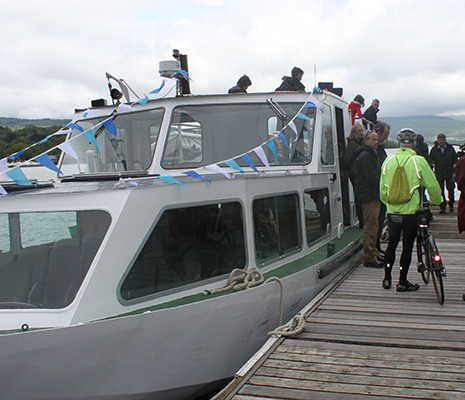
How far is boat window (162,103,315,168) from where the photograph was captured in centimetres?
574

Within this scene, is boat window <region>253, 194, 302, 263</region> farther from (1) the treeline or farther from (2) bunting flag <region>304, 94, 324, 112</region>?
(1) the treeline

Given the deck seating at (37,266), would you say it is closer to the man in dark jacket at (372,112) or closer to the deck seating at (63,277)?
the deck seating at (63,277)

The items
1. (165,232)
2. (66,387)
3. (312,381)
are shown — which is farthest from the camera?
(165,232)

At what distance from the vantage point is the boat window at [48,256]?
3.44 meters

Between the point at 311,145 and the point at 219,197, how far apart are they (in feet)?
7.07

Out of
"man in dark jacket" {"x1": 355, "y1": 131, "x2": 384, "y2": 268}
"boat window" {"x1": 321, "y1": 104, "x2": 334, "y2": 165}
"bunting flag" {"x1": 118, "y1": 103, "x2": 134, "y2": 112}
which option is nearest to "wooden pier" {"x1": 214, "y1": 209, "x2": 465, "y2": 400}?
"man in dark jacket" {"x1": 355, "y1": 131, "x2": 384, "y2": 268}

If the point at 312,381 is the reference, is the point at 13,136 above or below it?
above

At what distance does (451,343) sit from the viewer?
4047mm

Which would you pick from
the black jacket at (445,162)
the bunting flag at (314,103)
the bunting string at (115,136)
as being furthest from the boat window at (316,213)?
the black jacket at (445,162)

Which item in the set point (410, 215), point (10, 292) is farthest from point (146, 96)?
point (410, 215)

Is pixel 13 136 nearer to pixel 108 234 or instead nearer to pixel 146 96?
pixel 146 96

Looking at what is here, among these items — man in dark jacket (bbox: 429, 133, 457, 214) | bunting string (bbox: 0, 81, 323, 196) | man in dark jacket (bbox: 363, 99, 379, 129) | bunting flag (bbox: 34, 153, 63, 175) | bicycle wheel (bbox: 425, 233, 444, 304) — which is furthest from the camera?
man in dark jacket (bbox: 429, 133, 457, 214)

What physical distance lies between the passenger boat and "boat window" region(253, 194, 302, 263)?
0.01 m

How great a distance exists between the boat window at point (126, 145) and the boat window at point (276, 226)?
1.78 meters
